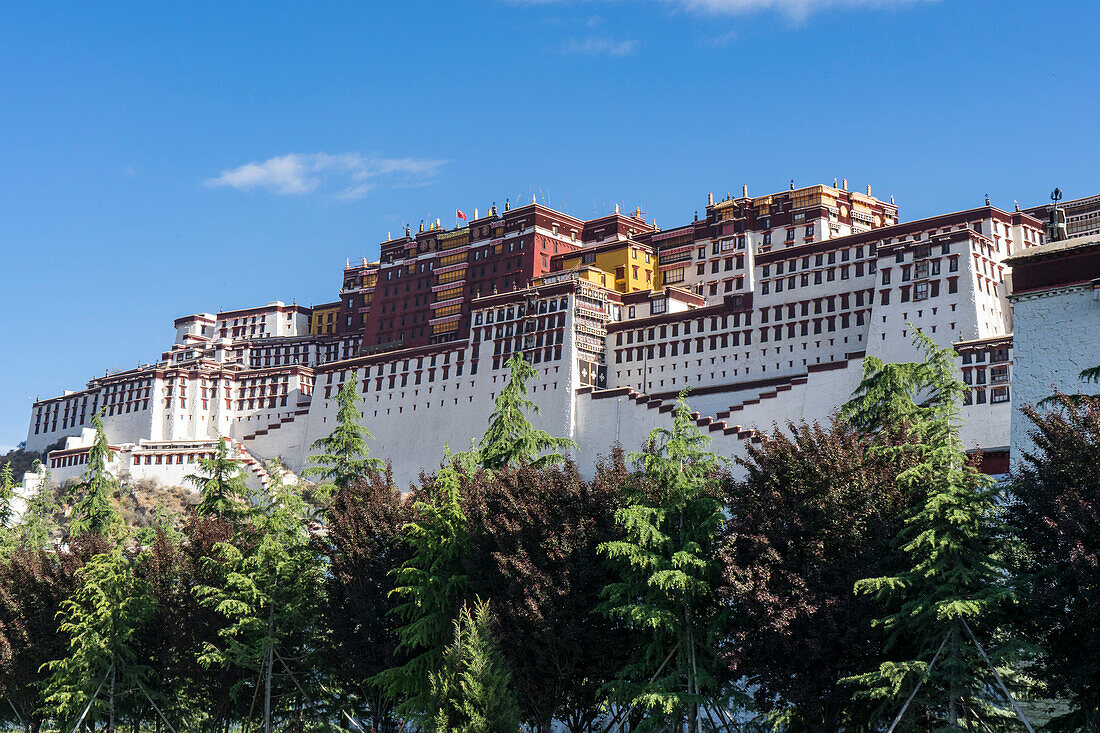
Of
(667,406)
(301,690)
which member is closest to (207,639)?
(301,690)

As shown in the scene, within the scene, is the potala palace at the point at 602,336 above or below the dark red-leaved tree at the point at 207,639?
above

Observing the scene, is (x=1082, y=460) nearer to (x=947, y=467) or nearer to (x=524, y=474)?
(x=947, y=467)

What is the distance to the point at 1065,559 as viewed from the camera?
97.7ft

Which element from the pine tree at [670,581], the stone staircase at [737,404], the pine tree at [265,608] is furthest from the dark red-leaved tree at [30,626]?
the stone staircase at [737,404]

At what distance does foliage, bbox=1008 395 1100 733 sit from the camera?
2873 cm

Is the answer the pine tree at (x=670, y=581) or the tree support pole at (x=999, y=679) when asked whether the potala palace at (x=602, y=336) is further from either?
the tree support pole at (x=999, y=679)

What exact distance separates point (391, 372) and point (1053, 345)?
3110 inches

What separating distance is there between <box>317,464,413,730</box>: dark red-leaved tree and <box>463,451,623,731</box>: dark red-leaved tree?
4.22m

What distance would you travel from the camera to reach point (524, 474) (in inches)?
1677

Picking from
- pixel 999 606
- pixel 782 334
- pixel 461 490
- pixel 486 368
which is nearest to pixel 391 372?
pixel 486 368

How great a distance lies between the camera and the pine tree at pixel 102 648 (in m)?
49.3

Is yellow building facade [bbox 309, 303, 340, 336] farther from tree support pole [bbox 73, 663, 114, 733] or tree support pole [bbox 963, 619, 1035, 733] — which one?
tree support pole [bbox 963, 619, 1035, 733]

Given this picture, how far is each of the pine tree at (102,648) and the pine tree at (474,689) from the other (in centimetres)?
1650

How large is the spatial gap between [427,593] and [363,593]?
3.31 m
